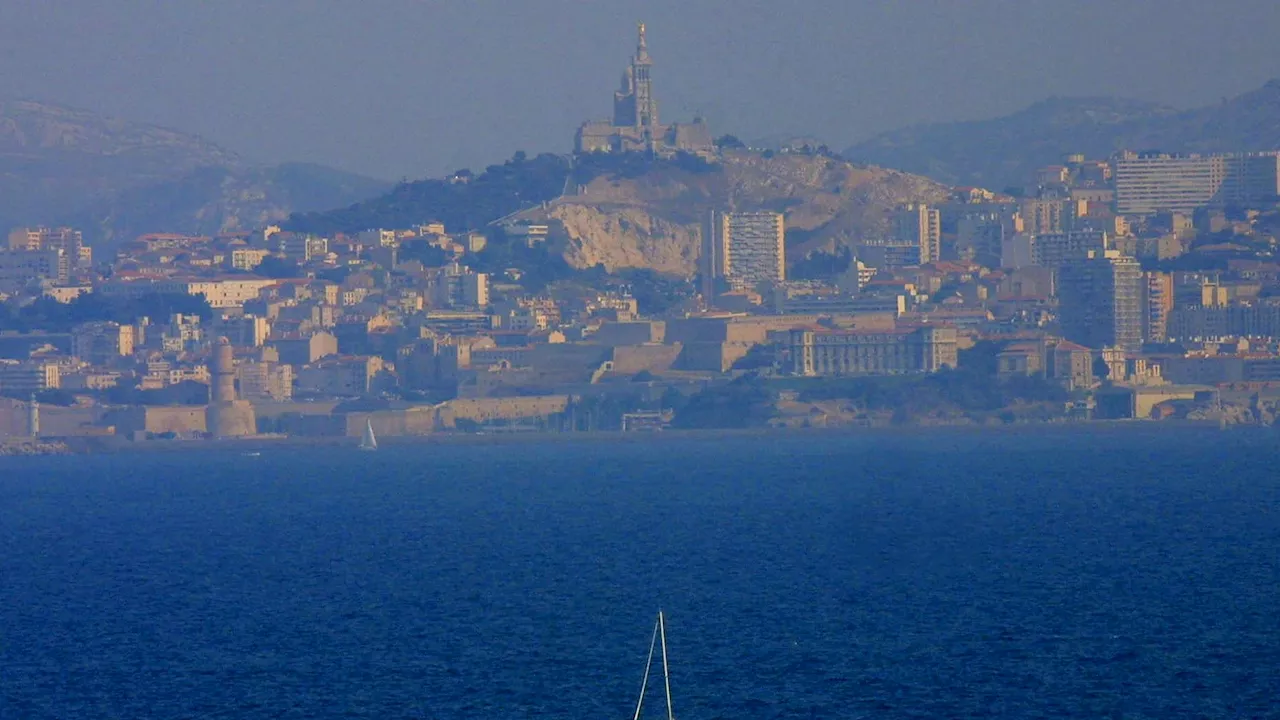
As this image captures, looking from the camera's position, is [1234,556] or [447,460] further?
[447,460]

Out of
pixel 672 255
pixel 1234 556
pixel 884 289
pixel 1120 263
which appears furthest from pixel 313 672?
pixel 672 255

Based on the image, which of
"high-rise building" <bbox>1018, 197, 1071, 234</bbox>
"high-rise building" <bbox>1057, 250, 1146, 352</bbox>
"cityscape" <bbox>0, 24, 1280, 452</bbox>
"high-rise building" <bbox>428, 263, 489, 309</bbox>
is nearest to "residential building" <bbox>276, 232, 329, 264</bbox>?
"cityscape" <bbox>0, 24, 1280, 452</bbox>

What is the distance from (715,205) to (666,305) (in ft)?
86.2

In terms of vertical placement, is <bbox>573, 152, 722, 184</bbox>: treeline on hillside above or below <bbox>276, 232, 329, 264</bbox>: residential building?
above

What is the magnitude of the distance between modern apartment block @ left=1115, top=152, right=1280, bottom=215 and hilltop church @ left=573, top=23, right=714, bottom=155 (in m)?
29.4

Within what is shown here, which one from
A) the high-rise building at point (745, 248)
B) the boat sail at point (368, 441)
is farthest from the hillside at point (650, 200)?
the boat sail at point (368, 441)

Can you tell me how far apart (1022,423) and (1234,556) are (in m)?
69.7

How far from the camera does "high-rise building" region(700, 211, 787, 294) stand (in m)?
164

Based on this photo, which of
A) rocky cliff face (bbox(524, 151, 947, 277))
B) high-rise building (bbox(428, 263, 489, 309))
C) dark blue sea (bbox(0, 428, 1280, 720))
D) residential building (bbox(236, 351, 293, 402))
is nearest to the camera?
dark blue sea (bbox(0, 428, 1280, 720))

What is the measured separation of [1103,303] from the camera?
133 m

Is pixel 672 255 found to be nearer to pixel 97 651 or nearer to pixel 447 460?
pixel 447 460

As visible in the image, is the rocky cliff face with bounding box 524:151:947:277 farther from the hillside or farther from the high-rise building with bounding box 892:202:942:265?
the high-rise building with bounding box 892:202:942:265

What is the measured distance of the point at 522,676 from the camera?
112 ft

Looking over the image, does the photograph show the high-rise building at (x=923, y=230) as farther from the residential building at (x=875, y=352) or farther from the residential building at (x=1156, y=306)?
the residential building at (x=875, y=352)
